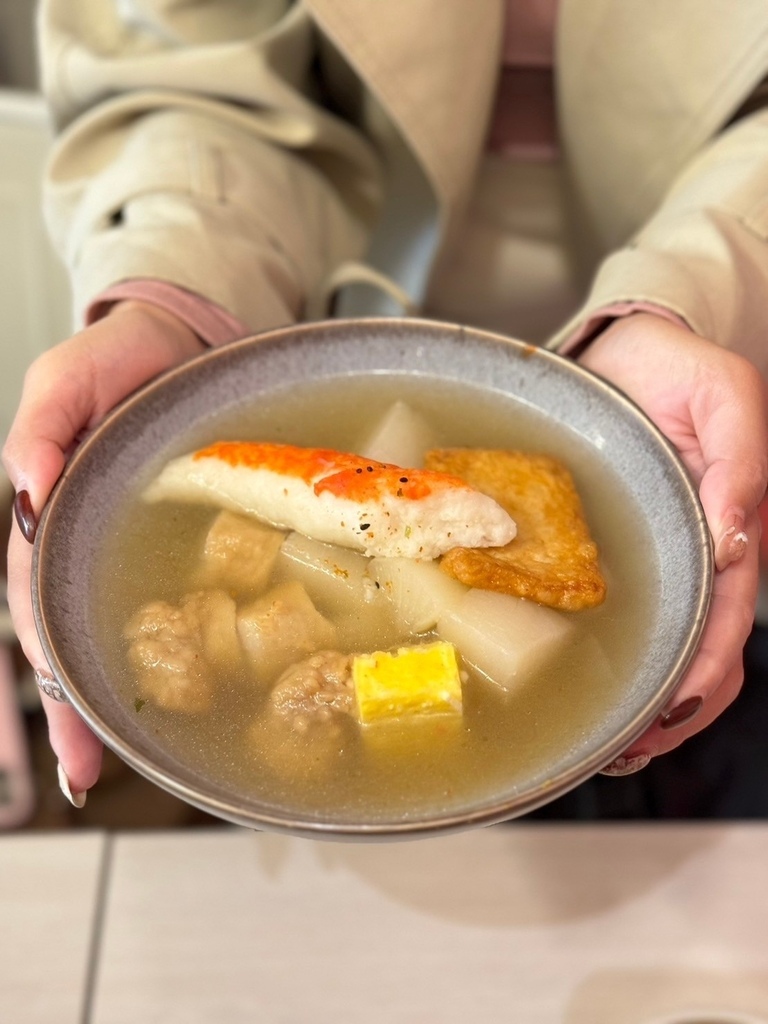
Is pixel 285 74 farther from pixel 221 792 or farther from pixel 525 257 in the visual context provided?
pixel 221 792

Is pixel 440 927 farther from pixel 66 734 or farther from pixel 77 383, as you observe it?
pixel 77 383

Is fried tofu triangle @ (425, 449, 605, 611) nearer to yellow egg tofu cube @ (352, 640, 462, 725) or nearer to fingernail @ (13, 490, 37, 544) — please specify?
yellow egg tofu cube @ (352, 640, 462, 725)

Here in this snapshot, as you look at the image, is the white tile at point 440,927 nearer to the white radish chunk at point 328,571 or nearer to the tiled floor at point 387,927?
the tiled floor at point 387,927

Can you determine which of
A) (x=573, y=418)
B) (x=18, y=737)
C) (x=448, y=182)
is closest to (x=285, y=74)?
(x=448, y=182)

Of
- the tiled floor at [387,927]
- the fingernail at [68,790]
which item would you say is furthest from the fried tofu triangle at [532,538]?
the tiled floor at [387,927]

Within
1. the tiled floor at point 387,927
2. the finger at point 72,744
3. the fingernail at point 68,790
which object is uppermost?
the finger at point 72,744

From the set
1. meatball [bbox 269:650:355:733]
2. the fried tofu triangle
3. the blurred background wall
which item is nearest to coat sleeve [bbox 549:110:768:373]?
the fried tofu triangle

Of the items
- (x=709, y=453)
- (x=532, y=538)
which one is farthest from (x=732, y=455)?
(x=532, y=538)
